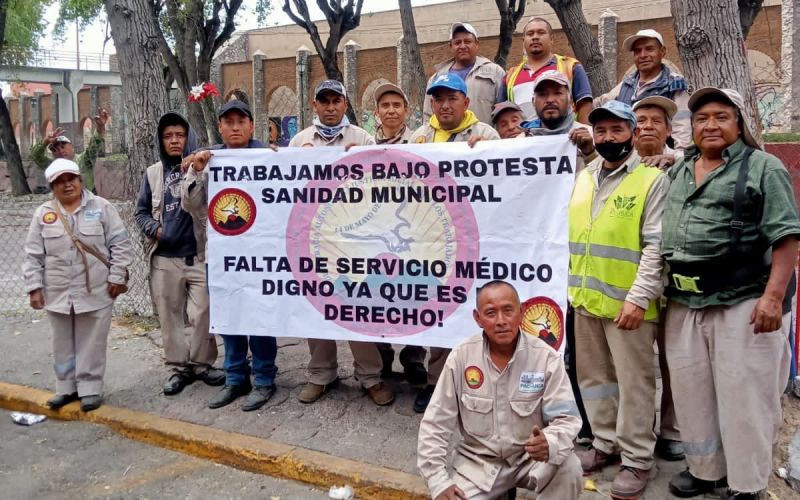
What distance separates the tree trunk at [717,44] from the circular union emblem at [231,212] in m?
3.09

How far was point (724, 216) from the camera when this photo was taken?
321 cm

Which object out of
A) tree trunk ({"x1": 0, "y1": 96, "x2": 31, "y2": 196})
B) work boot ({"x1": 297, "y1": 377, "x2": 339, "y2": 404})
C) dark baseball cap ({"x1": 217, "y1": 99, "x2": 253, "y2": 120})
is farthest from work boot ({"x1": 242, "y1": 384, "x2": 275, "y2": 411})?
tree trunk ({"x1": 0, "y1": 96, "x2": 31, "y2": 196})

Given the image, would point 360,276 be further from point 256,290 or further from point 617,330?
→ point 617,330

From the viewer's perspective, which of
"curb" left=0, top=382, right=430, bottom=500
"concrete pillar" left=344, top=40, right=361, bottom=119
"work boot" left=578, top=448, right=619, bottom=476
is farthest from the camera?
"concrete pillar" left=344, top=40, right=361, bottom=119

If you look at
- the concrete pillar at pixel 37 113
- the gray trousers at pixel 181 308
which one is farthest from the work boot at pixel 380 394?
the concrete pillar at pixel 37 113

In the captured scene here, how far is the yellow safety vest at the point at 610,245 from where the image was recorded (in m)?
3.54

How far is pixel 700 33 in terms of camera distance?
4.60 meters

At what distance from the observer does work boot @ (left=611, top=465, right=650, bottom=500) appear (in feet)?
11.3

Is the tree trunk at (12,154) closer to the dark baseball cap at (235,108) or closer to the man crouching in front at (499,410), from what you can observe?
the dark baseball cap at (235,108)

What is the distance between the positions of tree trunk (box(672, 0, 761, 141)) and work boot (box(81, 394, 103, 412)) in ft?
15.3

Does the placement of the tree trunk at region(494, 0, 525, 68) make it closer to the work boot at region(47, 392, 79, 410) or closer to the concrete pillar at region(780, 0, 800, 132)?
the work boot at region(47, 392, 79, 410)

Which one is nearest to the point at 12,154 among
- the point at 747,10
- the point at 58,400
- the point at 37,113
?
the point at 58,400

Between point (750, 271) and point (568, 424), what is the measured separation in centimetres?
109

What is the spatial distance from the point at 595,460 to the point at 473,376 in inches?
42.7
